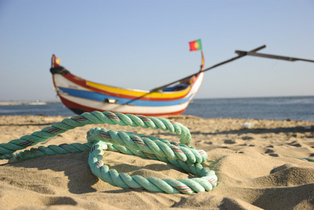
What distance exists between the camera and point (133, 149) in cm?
169

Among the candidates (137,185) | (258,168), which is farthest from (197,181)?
(258,168)

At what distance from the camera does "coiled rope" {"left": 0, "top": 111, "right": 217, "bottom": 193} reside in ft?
4.37

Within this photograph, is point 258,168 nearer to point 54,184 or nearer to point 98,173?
point 98,173

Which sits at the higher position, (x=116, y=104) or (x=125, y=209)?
(x=125, y=209)

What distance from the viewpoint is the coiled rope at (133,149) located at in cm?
133

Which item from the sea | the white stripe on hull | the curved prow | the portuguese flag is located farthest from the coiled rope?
the portuguese flag

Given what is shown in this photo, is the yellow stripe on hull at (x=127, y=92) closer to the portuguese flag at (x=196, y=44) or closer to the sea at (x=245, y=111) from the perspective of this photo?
the portuguese flag at (x=196, y=44)

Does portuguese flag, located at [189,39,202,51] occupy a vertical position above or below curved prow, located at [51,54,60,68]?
above

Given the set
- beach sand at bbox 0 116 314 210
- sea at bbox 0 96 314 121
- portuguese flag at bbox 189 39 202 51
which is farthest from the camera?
sea at bbox 0 96 314 121

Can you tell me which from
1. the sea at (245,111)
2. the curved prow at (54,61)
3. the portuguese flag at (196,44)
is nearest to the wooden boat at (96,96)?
the curved prow at (54,61)

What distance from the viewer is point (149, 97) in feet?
27.0

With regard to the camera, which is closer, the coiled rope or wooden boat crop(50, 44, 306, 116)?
the coiled rope

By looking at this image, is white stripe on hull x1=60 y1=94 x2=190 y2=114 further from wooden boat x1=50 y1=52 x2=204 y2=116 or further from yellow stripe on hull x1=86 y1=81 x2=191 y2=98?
yellow stripe on hull x1=86 y1=81 x2=191 y2=98

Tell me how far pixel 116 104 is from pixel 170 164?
19.8 feet
